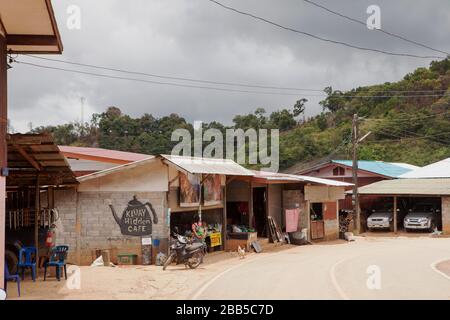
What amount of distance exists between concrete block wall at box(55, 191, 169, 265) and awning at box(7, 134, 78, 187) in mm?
1522

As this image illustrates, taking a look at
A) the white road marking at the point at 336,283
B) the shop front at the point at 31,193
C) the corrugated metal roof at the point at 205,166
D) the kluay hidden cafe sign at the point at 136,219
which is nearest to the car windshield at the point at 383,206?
the corrugated metal roof at the point at 205,166

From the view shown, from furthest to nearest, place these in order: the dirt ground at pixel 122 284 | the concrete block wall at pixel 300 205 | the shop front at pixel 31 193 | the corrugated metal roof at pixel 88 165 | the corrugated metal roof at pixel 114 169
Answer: the concrete block wall at pixel 300 205
the corrugated metal roof at pixel 88 165
the corrugated metal roof at pixel 114 169
the shop front at pixel 31 193
the dirt ground at pixel 122 284

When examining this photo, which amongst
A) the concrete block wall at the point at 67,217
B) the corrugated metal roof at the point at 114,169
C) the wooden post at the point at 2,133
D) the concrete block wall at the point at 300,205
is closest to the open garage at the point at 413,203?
the concrete block wall at the point at 300,205

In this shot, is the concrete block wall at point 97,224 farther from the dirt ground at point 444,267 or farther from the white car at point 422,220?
the white car at point 422,220

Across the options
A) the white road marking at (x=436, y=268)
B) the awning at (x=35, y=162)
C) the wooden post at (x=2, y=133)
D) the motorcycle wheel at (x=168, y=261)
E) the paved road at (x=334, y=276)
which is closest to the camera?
the wooden post at (x=2, y=133)

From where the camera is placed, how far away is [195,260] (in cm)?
1958

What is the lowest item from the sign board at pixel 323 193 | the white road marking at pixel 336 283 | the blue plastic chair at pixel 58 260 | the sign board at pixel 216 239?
the white road marking at pixel 336 283

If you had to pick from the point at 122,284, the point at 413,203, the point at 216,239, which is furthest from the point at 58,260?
the point at 413,203

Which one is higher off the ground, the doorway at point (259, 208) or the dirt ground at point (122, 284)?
the doorway at point (259, 208)

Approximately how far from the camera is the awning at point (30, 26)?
12.1 m

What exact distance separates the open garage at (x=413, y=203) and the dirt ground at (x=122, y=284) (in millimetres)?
19575

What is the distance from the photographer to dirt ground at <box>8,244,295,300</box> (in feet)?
44.3

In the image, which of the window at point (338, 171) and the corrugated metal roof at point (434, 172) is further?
the window at point (338, 171)

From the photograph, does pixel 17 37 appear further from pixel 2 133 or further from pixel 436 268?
pixel 436 268
